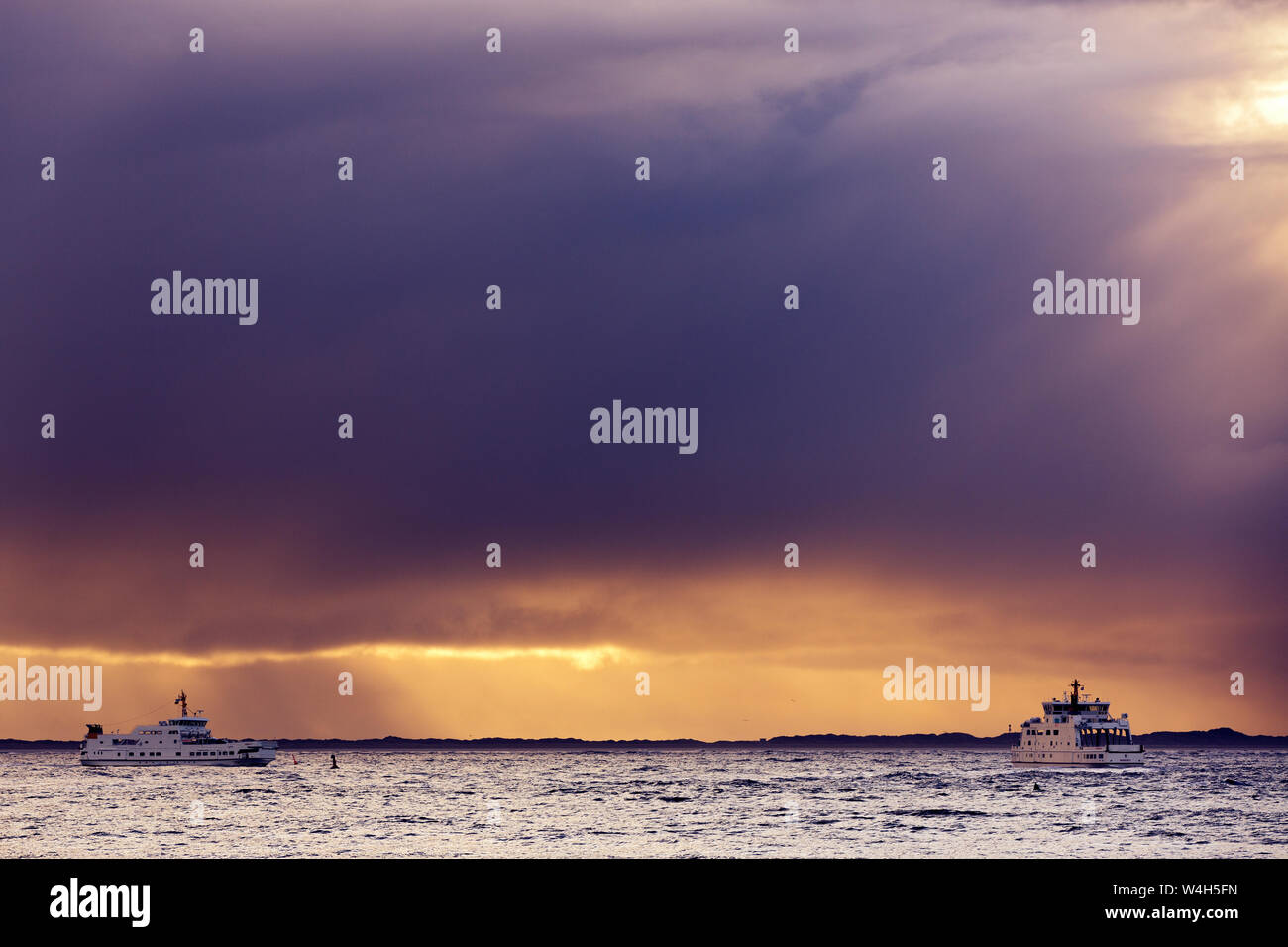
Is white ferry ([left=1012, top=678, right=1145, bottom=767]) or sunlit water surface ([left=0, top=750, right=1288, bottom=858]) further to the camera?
white ferry ([left=1012, top=678, right=1145, bottom=767])

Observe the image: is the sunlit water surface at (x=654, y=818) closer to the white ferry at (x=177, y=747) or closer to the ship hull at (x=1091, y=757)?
the ship hull at (x=1091, y=757)

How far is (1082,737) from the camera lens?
171 m

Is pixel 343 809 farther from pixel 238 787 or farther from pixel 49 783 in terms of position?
pixel 49 783

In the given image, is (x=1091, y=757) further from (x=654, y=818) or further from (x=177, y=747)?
(x=177, y=747)

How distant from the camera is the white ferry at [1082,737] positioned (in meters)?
170

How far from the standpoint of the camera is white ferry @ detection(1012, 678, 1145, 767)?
170500mm

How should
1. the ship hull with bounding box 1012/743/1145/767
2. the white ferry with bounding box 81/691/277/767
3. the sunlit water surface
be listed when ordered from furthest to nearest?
the white ferry with bounding box 81/691/277/767
the ship hull with bounding box 1012/743/1145/767
the sunlit water surface

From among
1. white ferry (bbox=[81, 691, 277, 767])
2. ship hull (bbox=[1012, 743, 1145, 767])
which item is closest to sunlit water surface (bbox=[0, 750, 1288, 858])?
ship hull (bbox=[1012, 743, 1145, 767])

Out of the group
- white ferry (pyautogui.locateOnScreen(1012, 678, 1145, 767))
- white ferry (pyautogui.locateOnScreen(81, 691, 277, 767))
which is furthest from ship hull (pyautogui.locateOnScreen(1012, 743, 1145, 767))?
white ferry (pyautogui.locateOnScreen(81, 691, 277, 767))

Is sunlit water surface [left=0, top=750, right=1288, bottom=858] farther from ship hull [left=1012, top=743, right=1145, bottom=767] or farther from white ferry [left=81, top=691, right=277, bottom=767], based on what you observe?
white ferry [left=81, top=691, right=277, bottom=767]

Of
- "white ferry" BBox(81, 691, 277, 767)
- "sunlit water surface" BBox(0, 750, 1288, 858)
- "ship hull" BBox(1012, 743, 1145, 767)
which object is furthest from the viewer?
"white ferry" BBox(81, 691, 277, 767)

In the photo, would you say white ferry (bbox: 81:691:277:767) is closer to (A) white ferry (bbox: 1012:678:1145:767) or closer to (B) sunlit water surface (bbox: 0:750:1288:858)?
(B) sunlit water surface (bbox: 0:750:1288:858)

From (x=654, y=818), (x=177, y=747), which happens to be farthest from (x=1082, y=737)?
(x=177, y=747)

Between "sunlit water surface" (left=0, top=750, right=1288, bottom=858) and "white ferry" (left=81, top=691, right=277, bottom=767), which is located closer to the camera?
"sunlit water surface" (left=0, top=750, right=1288, bottom=858)
